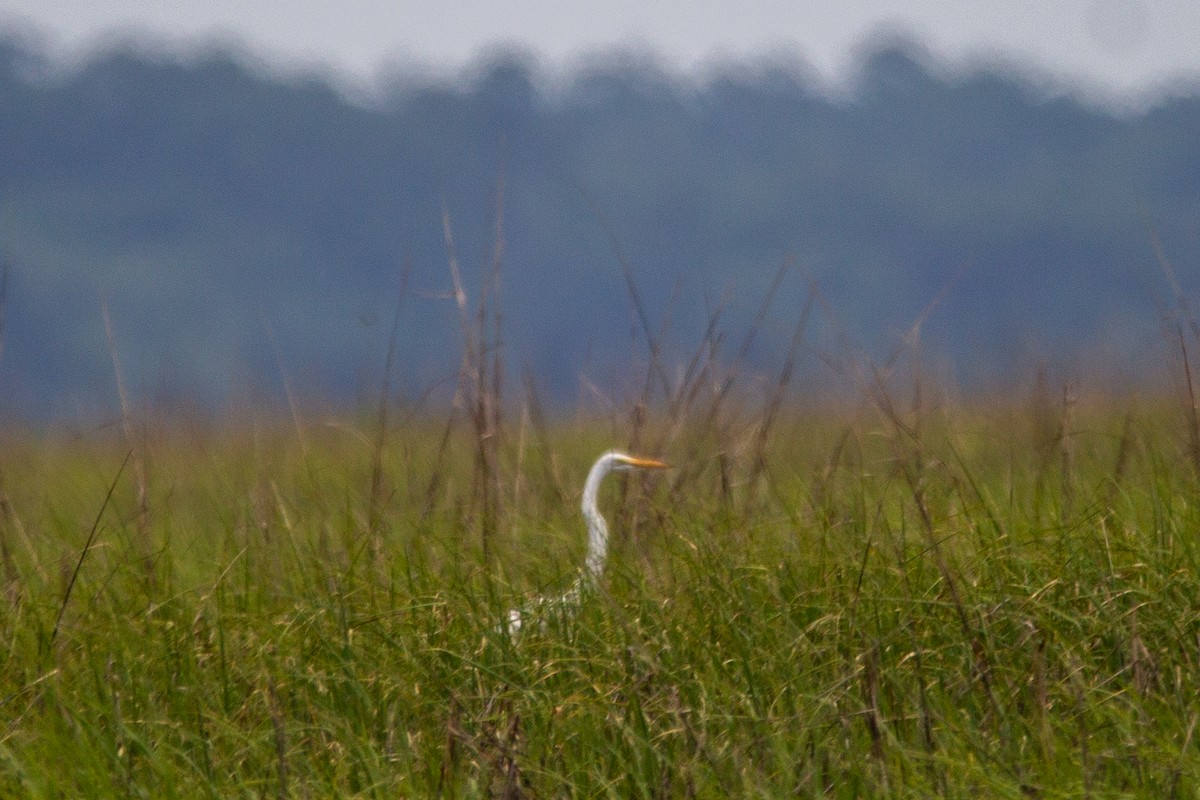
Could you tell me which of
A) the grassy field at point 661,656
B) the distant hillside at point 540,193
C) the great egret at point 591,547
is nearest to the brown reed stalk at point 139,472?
the grassy field at point 661,656

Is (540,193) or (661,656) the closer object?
(661,656)

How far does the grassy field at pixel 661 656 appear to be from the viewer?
2.37 metres

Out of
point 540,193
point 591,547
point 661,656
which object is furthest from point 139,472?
point 540,193

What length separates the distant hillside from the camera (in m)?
62.6

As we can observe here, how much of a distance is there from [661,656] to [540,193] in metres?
71.2

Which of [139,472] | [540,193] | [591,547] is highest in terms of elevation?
[139,472]

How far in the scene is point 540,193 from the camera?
73000 mm

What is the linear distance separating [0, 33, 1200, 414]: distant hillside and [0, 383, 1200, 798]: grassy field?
50175 millimetres

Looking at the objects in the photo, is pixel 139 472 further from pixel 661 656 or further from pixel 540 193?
pixel 540 193

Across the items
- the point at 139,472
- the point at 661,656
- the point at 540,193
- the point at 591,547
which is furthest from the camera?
the point at 540,193

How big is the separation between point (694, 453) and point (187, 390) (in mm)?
4634

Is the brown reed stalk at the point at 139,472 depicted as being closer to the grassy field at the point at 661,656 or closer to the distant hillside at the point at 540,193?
the grassy field at the point at 661,656

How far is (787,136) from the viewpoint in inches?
3113

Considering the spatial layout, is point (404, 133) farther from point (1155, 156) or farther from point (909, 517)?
point (909, 517)
